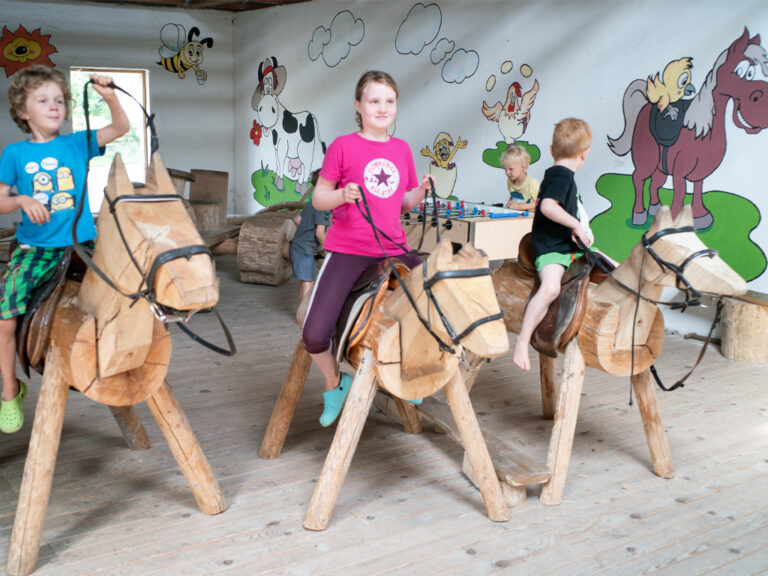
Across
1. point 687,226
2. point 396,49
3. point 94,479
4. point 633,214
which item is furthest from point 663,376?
point 396,49

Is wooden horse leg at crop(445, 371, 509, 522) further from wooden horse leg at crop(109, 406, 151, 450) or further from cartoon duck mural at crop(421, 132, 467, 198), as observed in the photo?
cartoon duck mural at crop(421, 132, 467, 198)

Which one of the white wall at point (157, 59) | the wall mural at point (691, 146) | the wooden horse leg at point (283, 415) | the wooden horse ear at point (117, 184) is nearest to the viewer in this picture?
the wooden horse ear at point (117, 184)

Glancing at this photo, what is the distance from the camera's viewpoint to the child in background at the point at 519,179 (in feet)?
20.5

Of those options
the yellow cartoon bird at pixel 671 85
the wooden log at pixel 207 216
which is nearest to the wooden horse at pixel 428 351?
the yellow cartoon bird at pixel 671 85

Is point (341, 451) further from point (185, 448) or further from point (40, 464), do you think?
point (40, 464)

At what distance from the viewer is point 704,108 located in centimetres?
584

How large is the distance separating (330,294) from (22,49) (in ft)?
32.9

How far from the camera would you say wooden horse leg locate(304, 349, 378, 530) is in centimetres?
296

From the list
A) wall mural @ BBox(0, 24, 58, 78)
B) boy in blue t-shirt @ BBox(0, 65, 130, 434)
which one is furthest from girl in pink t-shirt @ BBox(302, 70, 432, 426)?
wall mural @ BBox(0, 24, 58, 78)

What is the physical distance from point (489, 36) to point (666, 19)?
2.02 meters

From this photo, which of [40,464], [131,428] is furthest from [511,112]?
[40,464]

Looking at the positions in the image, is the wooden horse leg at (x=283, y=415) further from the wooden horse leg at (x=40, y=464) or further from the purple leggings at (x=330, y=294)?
the wooden horse leg at (x=40, y=464)

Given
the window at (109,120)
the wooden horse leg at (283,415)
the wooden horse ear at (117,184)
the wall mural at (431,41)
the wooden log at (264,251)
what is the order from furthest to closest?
the window at (109,120), the wall mural at (431,41), the wooden log at (264,251), the wooden horse leg at (283,415), the wooden horse ear at (117,184)

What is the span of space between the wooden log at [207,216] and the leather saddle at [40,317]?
18.0 feet
